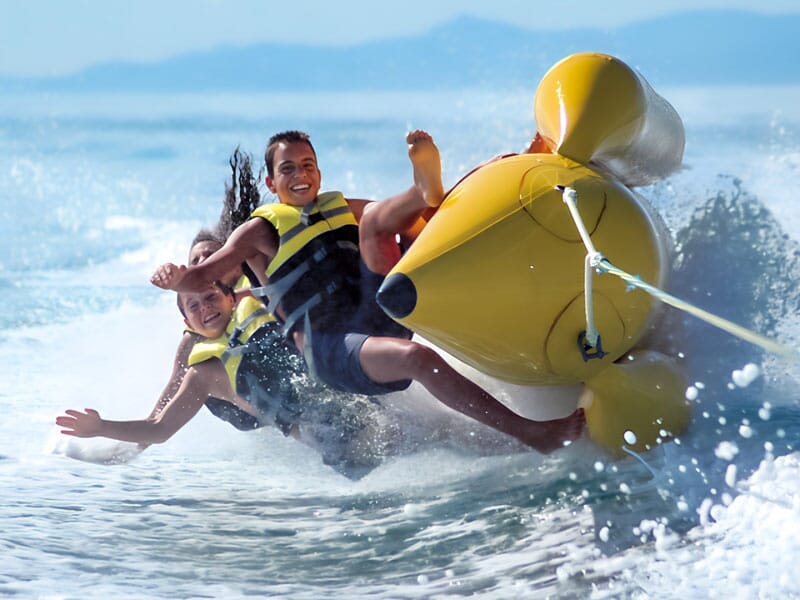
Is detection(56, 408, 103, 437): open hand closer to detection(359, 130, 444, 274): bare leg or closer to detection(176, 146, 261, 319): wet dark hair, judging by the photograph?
detection(176, 146, 261, 319): wet dark hair

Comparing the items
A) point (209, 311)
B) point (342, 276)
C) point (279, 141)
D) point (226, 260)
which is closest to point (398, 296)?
point (342, 276)

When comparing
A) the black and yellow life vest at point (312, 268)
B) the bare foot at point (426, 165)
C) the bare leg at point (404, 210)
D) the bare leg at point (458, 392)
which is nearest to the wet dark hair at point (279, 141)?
the black and yellow life vest at point (312, 268)

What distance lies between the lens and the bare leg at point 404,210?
2.00m

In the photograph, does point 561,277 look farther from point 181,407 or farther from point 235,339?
point 181,407

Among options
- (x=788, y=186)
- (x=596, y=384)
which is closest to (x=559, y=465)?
(x=596, y=384)

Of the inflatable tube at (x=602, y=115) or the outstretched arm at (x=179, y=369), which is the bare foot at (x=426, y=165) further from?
the outstretched arm at (x=179, y=369)

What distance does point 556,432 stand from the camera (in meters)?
2.09

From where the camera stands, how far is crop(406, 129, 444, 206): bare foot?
2.00 meters

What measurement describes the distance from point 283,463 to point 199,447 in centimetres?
32

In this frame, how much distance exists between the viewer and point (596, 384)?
6.63 ft

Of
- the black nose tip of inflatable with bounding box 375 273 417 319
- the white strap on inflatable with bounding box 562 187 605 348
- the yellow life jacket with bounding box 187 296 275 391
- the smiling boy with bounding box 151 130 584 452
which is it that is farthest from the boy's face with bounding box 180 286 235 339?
the white strap on inflatable with bounding box 562 187 605 348

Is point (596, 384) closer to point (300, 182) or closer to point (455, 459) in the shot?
point (455, 459)

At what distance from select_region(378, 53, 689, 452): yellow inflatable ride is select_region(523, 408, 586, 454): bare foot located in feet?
0.13

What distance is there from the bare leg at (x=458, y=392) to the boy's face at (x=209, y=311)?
1.66 ft
